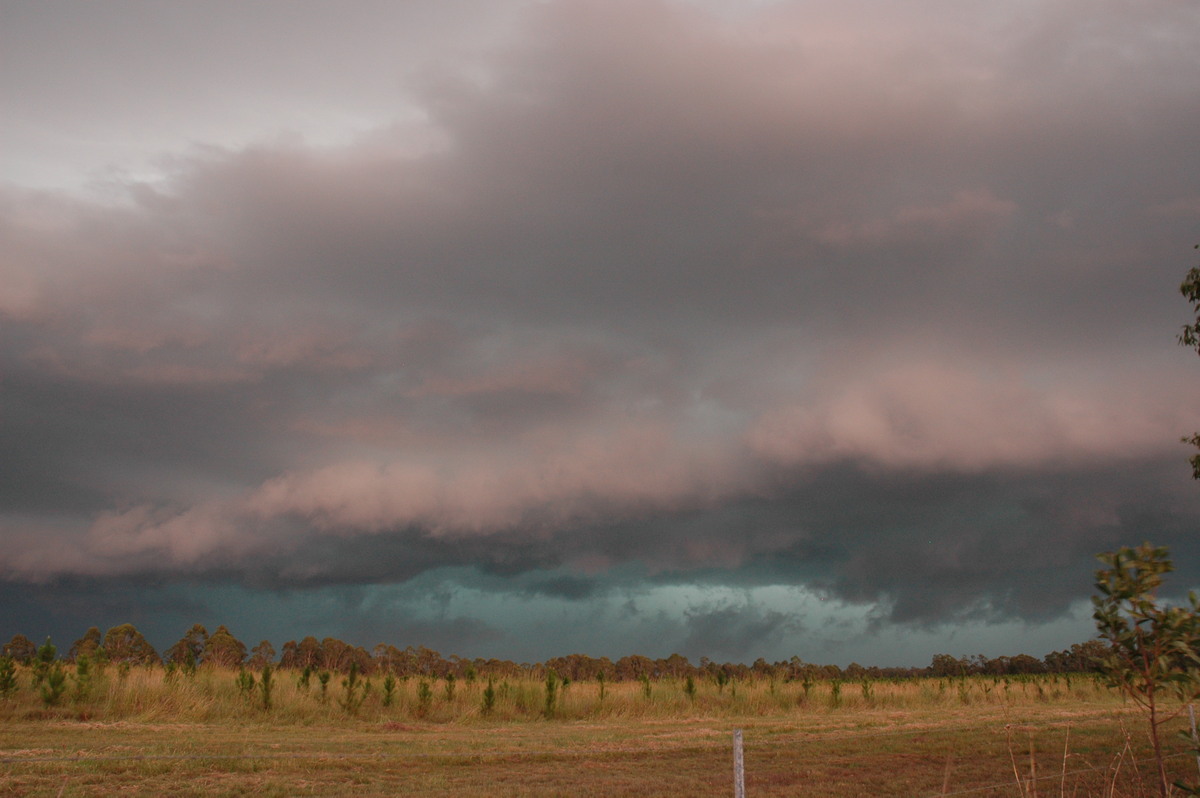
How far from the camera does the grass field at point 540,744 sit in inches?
460

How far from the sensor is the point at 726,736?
1966 cm

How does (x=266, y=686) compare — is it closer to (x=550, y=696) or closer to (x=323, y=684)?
Answer: (x=323, y=684)

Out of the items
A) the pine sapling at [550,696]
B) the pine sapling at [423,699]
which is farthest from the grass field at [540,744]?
the pine sapling at [550,696]

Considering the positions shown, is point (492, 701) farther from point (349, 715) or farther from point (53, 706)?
point (53, 706)

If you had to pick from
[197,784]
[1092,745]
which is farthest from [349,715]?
[1092,745]

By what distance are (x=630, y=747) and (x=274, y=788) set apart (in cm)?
771

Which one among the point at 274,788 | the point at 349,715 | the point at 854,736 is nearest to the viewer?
the point at 274,788

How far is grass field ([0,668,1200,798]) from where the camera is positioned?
38.3 feet

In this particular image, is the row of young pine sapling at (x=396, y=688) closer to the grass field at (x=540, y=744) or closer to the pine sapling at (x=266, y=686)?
the pine sapling at (x=266, y=686)

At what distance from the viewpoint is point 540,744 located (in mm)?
17469

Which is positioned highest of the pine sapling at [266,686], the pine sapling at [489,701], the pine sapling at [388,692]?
the pine sapling at [266,686]

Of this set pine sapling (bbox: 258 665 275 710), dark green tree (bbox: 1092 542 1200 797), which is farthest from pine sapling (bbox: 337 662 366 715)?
dark green tree (bbox: 1092 542 1200 797)

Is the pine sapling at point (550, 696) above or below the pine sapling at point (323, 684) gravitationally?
below

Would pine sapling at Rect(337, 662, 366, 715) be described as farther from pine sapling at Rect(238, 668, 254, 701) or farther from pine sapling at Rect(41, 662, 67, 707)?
pine sapling at Rect(41, 662, 67, 707)
